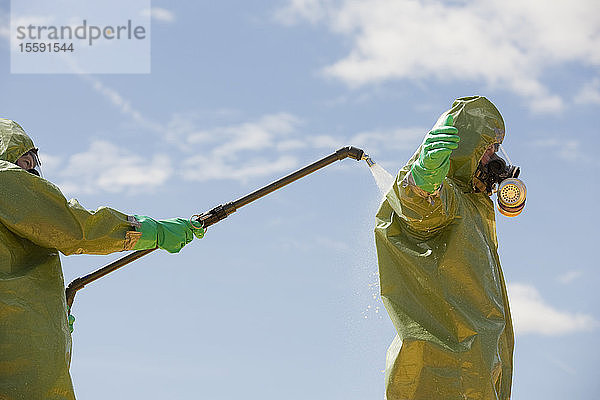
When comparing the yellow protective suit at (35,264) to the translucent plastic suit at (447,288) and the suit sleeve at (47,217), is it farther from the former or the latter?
the translucent plastic suit at (447,288)

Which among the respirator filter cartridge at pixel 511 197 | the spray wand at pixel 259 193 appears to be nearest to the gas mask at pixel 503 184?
the respirator filter cartridge at pixel 511 197

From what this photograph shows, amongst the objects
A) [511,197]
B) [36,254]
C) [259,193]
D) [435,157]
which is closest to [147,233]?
[36,254]

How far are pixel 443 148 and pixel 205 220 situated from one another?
254cm

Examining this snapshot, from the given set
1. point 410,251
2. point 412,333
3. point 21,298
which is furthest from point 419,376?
point 21,298

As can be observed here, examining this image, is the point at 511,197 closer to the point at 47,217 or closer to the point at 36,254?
the point at 47,217

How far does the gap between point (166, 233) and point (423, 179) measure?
85.2 inches

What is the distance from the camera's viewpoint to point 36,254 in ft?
27.9

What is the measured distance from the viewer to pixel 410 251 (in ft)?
29.0

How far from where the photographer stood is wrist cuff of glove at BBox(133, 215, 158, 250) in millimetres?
8906

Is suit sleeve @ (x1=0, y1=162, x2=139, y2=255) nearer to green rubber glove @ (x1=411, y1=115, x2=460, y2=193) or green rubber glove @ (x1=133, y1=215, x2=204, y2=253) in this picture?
green rubber glove @ (x1=133, y1=215, x2=204, y2=253)

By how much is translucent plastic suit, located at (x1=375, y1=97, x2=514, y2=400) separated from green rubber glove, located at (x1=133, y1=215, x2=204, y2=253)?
1.52 meters

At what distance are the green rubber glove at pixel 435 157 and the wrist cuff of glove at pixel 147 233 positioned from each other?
210 cm

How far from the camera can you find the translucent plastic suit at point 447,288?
850cm

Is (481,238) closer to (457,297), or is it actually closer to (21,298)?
(457,297)
